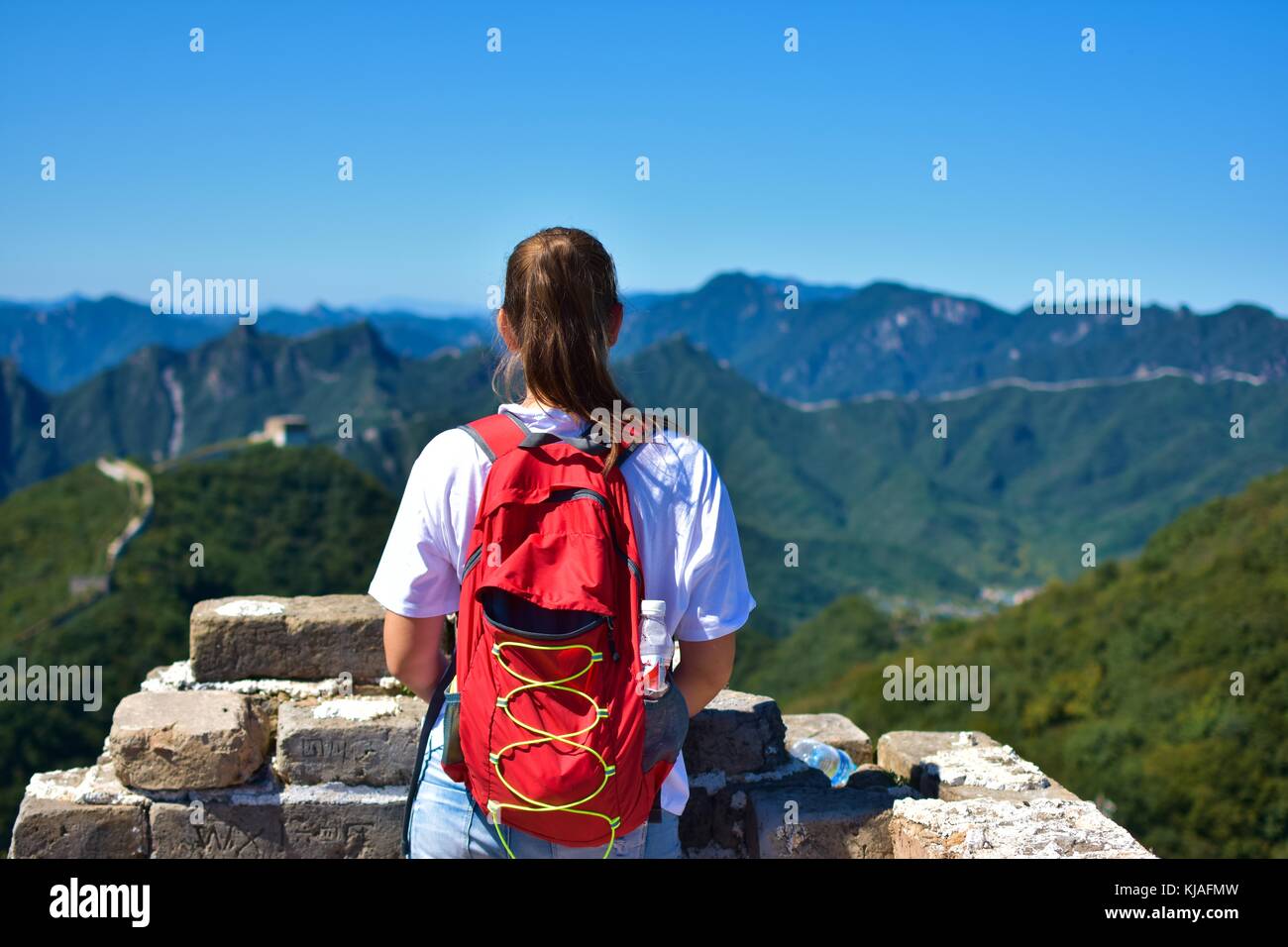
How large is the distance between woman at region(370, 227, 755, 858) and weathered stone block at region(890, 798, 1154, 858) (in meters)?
1.44

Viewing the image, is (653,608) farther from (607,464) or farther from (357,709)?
(357,709)

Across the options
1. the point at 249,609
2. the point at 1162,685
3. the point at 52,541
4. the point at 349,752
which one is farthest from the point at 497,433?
the point at 52,541

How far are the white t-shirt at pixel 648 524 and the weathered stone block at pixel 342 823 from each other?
5.72ft

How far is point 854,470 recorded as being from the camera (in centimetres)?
18738

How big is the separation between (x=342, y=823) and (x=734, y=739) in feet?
4.66

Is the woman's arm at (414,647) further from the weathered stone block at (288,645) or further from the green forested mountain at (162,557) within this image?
the green forested mountain at (162,557)

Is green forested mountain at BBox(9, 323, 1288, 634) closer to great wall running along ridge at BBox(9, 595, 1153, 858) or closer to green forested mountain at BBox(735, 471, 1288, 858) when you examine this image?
green forested mountain at BBox(735, 471, 1288, 858)

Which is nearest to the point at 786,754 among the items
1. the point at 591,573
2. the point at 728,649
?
the point at 728,649

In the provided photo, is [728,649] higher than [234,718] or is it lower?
higher

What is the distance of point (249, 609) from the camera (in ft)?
15.2

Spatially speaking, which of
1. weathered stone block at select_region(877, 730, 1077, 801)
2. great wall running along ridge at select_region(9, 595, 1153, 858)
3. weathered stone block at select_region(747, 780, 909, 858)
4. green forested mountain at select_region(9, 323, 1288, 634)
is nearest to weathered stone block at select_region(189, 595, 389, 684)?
great wall running along ridge at select_region(9, 595, 1153, 858)

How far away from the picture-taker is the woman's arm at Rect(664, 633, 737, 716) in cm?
258
